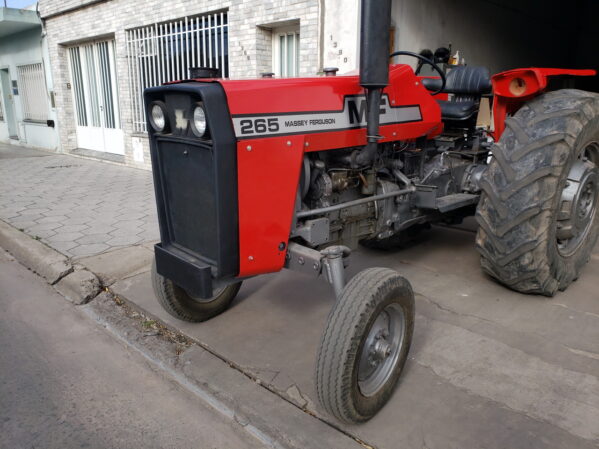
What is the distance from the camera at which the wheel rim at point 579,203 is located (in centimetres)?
323

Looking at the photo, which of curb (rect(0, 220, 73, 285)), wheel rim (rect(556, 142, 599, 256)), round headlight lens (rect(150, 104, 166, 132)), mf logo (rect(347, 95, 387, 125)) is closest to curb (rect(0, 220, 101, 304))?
curb (rect(0, 220, 73, 285))

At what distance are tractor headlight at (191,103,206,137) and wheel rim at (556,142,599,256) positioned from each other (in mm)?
2457

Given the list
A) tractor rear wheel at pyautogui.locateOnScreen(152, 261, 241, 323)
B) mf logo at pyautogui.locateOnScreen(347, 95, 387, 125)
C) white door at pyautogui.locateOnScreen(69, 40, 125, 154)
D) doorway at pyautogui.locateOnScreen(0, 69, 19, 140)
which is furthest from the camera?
doorway at pyautogui.locateOnScreen(0, 69, 19, 140)

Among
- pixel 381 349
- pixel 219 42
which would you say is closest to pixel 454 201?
pixel 381 349

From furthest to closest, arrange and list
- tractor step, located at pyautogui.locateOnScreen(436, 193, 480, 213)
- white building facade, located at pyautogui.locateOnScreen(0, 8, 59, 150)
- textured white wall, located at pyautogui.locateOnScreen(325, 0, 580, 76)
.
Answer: white building facade, located at pyautogui.locateOnScreen(0, 8, 59, 150), textured white wall, located at pyautogui.locateOnScreen(325, 0, 580, 76), tractor step, located at pyautogui.locateOnScreen(436, 193, 480, 213)

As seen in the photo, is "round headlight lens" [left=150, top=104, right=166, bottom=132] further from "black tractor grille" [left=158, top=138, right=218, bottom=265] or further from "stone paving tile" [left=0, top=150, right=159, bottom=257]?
"stone paving tile" [left=0, top=150, right=159, bottom=257]

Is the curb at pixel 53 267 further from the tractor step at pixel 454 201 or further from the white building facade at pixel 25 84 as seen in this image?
the white building facade at pixel 25 84

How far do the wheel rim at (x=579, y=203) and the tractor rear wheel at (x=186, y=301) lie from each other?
2.27 meters

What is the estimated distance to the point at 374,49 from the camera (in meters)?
2.13

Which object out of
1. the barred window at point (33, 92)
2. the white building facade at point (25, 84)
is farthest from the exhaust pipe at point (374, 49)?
the barred window at point (33, 92)

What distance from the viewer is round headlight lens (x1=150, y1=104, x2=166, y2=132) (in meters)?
2.32

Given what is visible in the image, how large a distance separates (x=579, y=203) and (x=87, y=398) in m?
3.34

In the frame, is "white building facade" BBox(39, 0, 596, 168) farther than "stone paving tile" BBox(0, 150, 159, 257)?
Yes

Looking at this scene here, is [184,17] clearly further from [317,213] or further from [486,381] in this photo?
[486,381]
